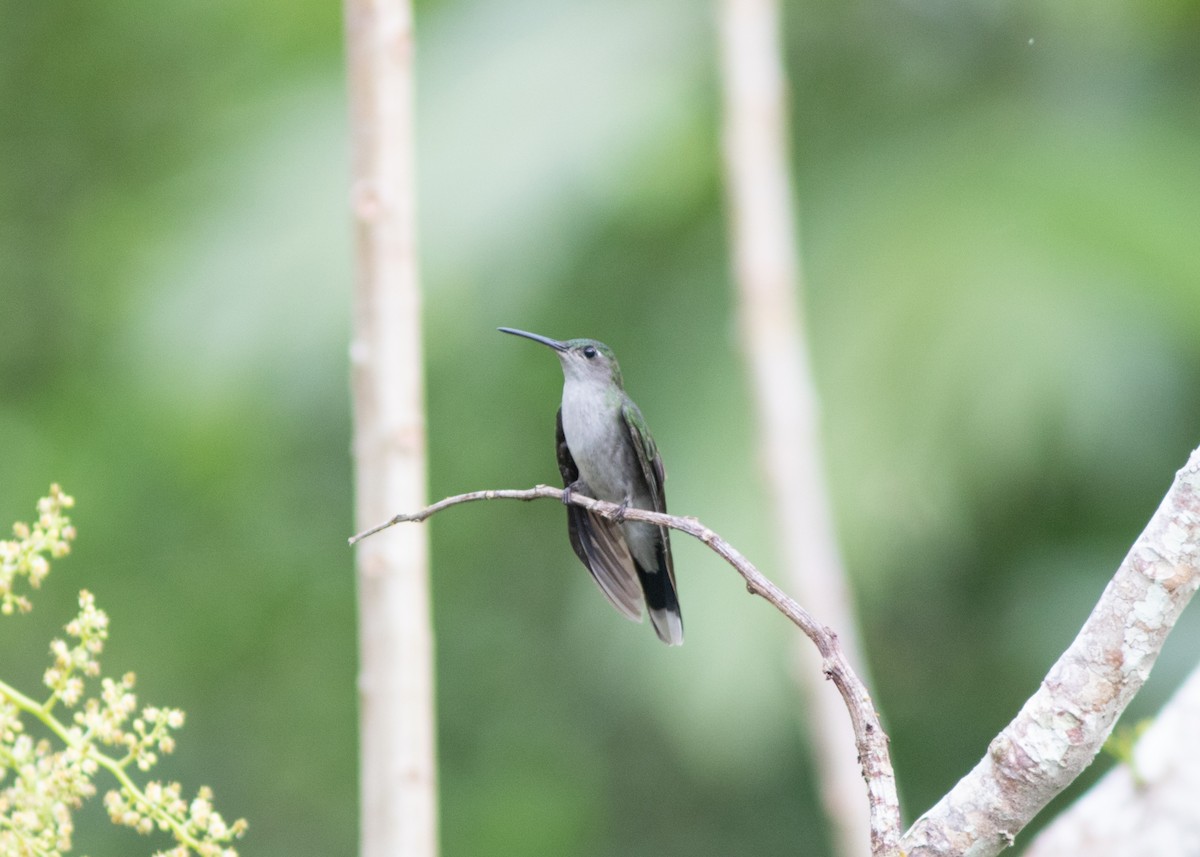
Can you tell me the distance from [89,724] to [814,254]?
6309 mm

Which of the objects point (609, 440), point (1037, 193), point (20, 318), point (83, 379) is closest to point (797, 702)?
point (1037, 193)

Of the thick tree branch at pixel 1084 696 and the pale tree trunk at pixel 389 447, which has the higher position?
the pale tree trunk at pixel 389 447

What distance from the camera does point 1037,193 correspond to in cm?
734

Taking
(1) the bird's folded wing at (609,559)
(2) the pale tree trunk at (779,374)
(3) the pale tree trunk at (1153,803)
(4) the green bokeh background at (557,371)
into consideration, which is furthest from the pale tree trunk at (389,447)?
(4) the green bokeh background at (557,371)

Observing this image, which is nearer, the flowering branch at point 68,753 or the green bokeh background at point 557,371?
the flowering branch at point 68,753

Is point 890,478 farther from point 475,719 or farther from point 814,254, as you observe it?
point 475,719

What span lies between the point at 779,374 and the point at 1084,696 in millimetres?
2811

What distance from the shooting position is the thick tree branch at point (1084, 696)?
5.02 ft

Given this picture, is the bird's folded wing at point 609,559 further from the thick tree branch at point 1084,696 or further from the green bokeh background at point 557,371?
the green bokeh background at point 557,371

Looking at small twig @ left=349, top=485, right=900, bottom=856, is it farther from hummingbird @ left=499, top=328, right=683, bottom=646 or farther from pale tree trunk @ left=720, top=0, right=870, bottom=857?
pale tree trunk @ left=720, top=0, right=870, bottom=857

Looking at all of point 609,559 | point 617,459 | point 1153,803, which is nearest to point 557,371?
point 617,459

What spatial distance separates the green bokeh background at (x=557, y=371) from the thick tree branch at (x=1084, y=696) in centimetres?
452

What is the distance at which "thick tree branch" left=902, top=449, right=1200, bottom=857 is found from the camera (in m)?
1.53

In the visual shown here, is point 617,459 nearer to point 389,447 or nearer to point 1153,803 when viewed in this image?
point 389,447
